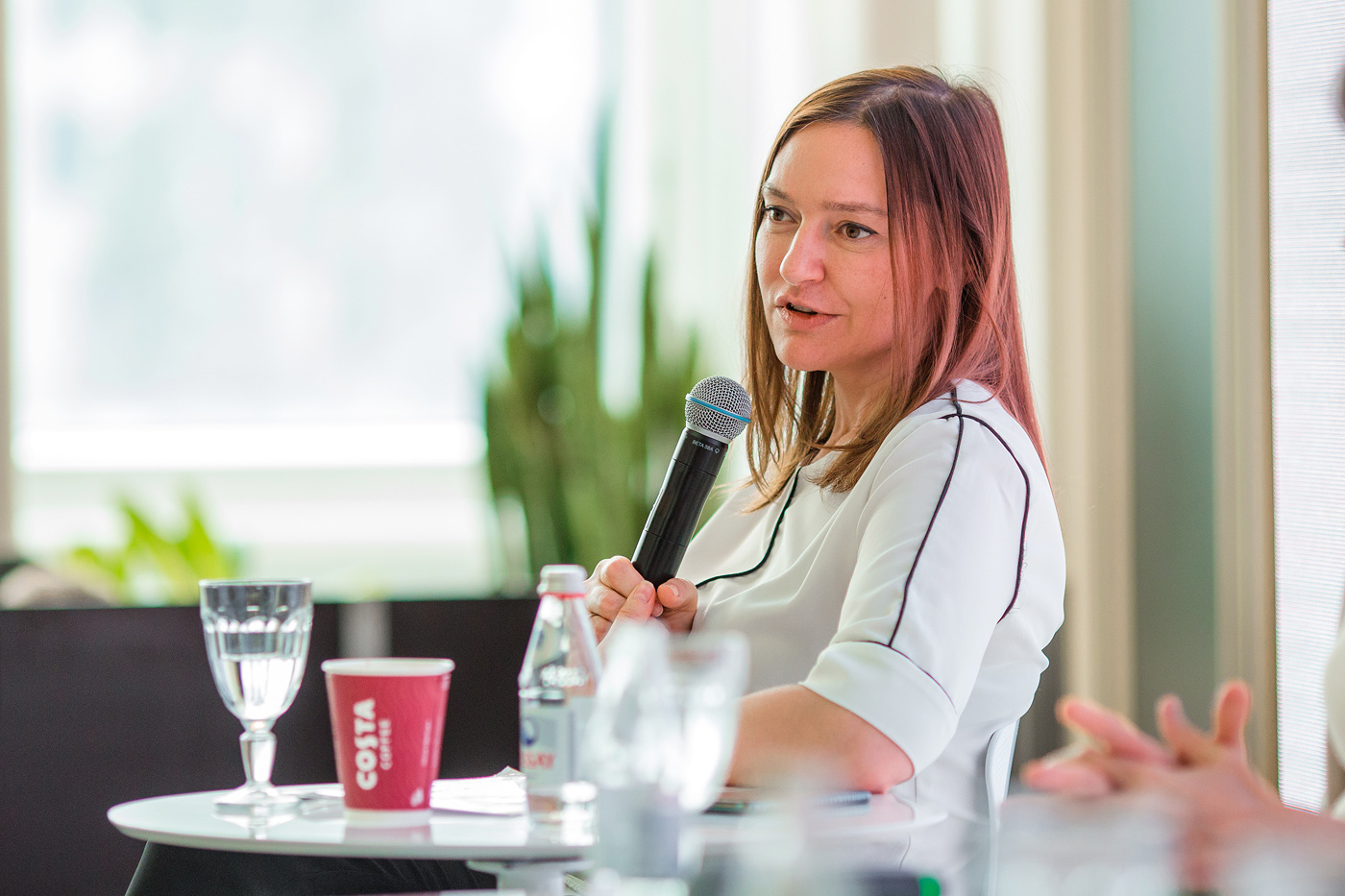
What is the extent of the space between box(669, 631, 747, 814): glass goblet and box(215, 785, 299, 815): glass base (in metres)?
0.41

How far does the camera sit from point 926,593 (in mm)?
1176

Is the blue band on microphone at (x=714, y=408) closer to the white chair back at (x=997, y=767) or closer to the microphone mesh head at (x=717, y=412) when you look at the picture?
the microphone mesh head at (x=717, y=412)

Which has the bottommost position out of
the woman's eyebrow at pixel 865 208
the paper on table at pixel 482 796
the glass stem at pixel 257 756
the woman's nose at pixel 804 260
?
the paper on table at pixel 482 796

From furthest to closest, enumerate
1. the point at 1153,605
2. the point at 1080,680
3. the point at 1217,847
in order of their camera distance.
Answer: the point at 1080,680
the point at 1153,605
the point at 1217,847

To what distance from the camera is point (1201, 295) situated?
315 cm

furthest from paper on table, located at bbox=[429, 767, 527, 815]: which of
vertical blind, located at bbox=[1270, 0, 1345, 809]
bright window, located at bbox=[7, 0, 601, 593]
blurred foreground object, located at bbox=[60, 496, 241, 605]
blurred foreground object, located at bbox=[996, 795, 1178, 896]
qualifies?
bright window, located at bbox=[7, 0, 601, 593]

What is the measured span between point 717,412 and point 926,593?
0.37 metres

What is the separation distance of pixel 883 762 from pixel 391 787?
1.39 feet

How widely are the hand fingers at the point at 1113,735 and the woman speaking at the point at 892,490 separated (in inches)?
7.8

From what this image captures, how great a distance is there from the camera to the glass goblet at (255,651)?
1.09 m

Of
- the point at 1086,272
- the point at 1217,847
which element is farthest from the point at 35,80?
the point at 1217,847

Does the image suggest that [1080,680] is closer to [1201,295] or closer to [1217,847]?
[1201,295]

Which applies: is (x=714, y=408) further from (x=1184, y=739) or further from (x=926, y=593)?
(x=1184, y=739)

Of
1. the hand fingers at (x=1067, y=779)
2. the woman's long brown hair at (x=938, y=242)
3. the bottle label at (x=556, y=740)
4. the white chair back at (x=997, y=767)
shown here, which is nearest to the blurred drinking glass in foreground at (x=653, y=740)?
the bottle label at (x=556, y=740)
